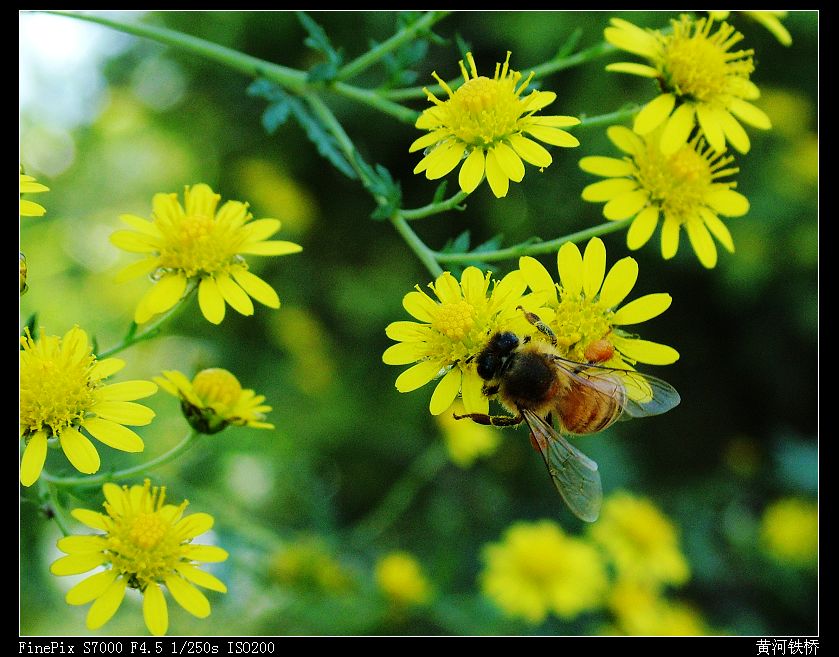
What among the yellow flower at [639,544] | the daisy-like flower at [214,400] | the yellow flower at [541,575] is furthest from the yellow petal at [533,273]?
the yellow flower at [639,544]

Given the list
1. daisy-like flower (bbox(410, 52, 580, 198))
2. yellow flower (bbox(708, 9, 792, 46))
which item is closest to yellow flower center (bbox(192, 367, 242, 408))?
daisy-like flower (bbox(410, 52, 580, 198))

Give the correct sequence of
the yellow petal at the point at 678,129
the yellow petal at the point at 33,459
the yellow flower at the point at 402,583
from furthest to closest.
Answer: the yellow flower at the point at 402,583 < the yellow petal at the point at 678,129 < the yellow petal at the point at 33,459

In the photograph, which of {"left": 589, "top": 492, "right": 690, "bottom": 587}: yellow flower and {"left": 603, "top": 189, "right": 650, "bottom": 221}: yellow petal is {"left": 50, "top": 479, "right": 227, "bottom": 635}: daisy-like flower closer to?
{"left": 603, "top": 189, "right": 650, "bottom": 221}: yellow petal

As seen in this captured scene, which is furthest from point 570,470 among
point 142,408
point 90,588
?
point 90,588

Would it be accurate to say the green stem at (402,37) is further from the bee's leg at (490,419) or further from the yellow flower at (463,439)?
the yellow flower at (463,439)
